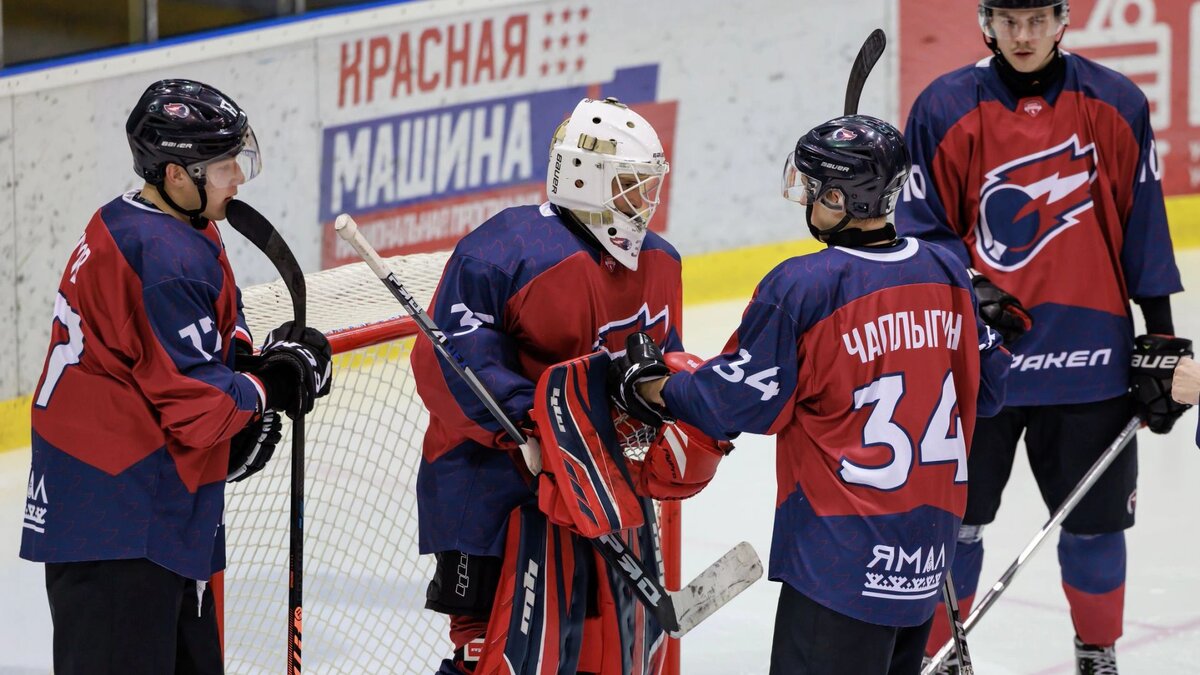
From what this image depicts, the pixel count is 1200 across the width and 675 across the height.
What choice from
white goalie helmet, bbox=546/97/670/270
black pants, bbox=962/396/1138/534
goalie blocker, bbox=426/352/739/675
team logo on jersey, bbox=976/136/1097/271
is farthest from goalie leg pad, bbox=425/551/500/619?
team logo on jersey, bbox=976/136/1097/271

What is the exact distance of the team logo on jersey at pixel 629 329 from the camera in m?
2.51

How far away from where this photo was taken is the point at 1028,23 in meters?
2.97

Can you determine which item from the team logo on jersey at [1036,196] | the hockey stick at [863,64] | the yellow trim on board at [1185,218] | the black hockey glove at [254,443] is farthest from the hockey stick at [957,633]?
the yellow trim on board at [1185,218]

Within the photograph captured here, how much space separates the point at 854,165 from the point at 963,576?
1.13m

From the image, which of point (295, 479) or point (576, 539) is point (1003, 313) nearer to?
point (576, 539)

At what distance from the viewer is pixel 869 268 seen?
225cm

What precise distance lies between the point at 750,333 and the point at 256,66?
11.7 ft

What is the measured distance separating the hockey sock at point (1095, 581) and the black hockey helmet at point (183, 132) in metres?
1.74

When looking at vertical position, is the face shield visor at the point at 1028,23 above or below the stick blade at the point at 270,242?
above

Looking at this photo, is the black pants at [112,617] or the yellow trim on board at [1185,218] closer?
the black pants at [112,617]

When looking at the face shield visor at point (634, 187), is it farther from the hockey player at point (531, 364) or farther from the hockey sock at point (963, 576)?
the hockey sock at point (963, 576)

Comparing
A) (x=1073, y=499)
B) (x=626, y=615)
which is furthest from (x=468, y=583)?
(x=1073, y=499)

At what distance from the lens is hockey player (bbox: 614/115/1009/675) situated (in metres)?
2.23

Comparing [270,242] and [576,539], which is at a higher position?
[270,242]
